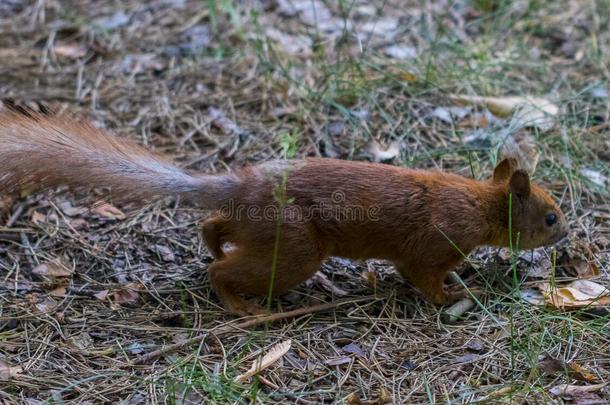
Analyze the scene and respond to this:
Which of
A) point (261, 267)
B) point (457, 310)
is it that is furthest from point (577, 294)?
point (261, 267)

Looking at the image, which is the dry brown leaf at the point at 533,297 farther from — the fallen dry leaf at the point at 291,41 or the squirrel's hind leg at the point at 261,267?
the fallen dry leaf at the point at 291,41

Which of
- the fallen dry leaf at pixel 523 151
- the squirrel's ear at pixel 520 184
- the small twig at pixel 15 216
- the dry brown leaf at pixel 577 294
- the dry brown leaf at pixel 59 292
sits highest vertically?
the squirrel's ear at pixel 520 184

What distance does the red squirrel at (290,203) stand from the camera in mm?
3725

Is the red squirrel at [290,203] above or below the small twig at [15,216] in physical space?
above

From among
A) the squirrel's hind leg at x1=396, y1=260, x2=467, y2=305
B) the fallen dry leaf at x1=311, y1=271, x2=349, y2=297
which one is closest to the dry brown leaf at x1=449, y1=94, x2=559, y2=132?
the squirrel's hind leg at x1=396, y1=260, x2=467, y2=305

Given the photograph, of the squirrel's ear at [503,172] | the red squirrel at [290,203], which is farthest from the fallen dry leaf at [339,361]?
the squirrel's ear at [503,172]

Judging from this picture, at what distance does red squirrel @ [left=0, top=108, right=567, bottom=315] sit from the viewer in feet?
12.2

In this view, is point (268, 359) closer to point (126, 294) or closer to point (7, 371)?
point (126, 294)

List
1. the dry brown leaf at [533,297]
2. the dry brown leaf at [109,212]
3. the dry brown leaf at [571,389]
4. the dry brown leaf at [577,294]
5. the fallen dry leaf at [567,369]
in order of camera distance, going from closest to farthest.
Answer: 1. the dry brown leaf at [571,389]
2. the fallen dry leaf at [567,369]
3. the dry brown leaf at [577,294]
4. the dry brown leaf at [533,297]
5. the dry brown leaf at [109,212]

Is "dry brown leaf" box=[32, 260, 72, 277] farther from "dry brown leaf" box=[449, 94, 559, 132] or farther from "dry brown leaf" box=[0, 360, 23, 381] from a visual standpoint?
"dry brown leaf" box=[449, 94, 559, 132]

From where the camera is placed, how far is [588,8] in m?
6.93

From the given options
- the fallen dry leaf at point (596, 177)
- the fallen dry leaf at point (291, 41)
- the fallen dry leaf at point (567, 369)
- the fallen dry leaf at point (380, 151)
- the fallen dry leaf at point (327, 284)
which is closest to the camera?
the fallen dry leaf at point (567, 369)

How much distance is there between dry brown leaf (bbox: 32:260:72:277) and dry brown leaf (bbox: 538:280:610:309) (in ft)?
7.60

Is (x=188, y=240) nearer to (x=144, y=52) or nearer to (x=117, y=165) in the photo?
(x=117, y=165)
